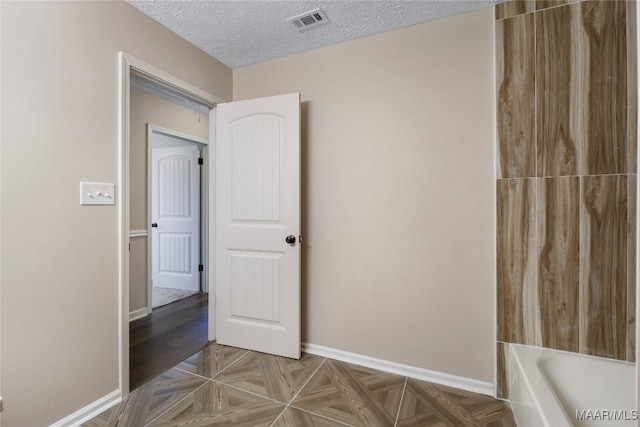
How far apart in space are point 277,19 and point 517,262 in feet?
7.06

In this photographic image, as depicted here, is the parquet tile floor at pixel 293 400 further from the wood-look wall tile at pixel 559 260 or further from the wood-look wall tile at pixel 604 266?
the wood-look wall tile at pixel 604 266

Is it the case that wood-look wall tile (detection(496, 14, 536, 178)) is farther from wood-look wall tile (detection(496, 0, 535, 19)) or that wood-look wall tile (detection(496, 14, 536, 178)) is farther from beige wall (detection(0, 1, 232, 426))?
beige wall (detection(0, 1, 232, 426))

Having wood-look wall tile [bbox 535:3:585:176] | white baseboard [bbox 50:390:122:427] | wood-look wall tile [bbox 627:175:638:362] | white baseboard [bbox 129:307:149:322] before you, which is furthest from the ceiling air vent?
white baseboard [bbox 129:307:149:322]

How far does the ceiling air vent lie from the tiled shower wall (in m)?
1.08

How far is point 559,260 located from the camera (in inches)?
66.1

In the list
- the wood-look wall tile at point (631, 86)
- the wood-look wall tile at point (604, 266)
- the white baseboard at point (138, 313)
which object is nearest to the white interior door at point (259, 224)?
the white baseboard at point (138, 313)

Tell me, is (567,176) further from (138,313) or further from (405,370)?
(138,313)

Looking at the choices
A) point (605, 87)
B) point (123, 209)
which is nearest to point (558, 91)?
point (605, 87)

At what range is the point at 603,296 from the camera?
5.23 feet

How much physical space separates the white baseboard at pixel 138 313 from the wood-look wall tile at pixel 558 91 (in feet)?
12.1

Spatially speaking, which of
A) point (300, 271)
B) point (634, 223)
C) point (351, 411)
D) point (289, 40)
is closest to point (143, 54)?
point (289, 40)

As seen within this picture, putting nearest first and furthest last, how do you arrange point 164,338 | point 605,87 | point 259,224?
point 605,87 → point 259,224 → point 164,338

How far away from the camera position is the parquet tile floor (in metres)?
1.60

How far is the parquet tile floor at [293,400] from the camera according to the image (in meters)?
1.60
